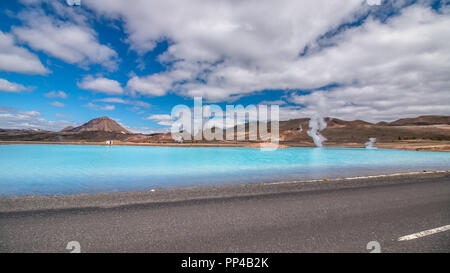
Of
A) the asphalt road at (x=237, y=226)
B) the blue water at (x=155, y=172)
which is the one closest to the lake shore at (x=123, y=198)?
the asphalt road at (x=237, y=226)

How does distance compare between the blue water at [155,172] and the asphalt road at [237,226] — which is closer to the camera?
the asphalt road at [237,226]

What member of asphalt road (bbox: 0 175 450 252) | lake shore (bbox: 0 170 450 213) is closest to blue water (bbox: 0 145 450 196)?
lake shore (bbox: 0 170 450 213)

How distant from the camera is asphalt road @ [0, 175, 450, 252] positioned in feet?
14.4

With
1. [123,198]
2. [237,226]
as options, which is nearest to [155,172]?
[123,198]

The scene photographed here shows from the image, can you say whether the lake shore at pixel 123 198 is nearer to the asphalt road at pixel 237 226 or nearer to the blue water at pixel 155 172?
the asphalt road at pixel 237 226

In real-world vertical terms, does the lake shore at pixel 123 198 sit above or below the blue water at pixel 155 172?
above

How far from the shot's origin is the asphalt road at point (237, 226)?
14.4ft

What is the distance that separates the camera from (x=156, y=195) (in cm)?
937

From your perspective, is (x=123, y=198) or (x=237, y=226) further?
(x=123, y=198)

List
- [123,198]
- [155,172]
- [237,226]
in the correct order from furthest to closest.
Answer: [155,172]
[123,198]
[237,226]

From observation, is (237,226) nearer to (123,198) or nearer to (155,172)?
(123,198)

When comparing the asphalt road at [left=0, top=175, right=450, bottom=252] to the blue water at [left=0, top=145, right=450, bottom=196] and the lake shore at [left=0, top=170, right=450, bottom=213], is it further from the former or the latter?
the blue water at [left=0, top=145, right=450, bottom=196]

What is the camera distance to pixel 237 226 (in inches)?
217
